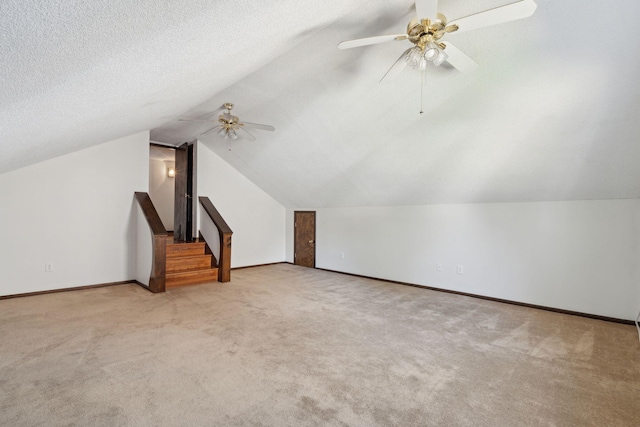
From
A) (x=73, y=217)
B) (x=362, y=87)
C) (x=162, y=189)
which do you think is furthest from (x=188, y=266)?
(x=162, y=189)

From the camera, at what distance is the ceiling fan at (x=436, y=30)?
5.41 feet

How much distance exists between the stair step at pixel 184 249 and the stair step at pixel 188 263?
12 cm

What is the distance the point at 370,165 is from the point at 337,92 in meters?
1.38

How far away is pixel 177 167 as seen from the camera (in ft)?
22.2

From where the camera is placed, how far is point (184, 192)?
645 centimetres

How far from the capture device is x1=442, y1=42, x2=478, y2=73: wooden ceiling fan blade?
2092mm

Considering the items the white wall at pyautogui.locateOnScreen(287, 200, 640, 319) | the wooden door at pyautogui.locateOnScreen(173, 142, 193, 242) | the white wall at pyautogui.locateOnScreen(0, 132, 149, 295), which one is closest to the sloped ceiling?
the white wall at pyautogui.locateOnScreen(287, 200, 640, 319)

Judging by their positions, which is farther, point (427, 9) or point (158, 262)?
point (158, 262)

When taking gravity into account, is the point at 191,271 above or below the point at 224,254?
below

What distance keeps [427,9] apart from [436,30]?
0.67 ft

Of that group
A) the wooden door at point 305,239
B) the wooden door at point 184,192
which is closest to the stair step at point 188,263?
the wooden door at point 184,192

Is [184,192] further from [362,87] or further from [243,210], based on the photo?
[362,87]

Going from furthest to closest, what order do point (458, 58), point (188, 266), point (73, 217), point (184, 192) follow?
point (184, 192)
point (188, 266)
point (73, 217)
point (458, 58)

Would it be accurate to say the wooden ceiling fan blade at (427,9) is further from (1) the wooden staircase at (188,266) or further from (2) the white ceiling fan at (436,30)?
(1) the wooden staircase at (188,266)
